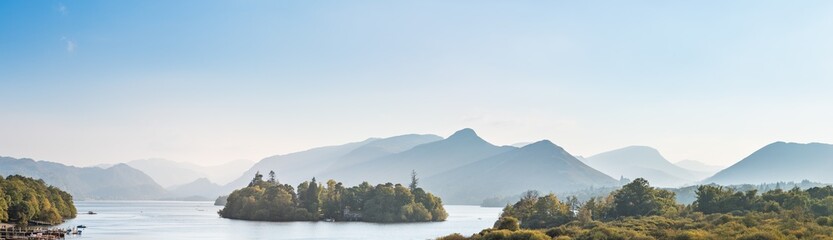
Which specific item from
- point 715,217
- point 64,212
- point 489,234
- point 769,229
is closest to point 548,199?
point 715,217

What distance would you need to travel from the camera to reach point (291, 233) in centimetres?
14175

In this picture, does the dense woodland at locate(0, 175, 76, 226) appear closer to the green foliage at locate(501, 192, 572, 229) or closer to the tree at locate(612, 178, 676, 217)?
the green foliage at locate(501, 192, 572, 229)

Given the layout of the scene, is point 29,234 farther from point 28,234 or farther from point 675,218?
point 675,218

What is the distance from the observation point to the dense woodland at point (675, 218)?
254ft

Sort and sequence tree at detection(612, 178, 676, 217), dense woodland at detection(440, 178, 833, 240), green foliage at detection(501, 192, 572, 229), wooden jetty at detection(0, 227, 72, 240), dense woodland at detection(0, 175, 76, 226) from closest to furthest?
dense woodland at detection(440, 178, 833, 240)
wooden jetty at detection(0, 227, 72, 240)
tree at detection(612, 178, 676, 217)
green foliage at detection(501, 192, 572, 229)
dense woodland at detection(0, 175, 76, 226)

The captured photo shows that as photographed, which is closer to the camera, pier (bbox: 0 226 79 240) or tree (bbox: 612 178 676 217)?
pier (bbox: 0 226 79 240)

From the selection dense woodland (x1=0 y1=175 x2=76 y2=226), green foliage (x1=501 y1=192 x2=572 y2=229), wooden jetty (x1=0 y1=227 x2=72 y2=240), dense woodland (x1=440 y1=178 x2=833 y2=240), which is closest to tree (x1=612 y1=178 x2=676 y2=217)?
dense woodland (x1=440 y1=178 x2=833 y2=240)

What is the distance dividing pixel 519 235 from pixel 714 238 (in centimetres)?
1981

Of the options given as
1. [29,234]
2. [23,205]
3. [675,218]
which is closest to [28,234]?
[29,234]

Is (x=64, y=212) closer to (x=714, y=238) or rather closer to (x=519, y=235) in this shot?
(x=519, y=235)

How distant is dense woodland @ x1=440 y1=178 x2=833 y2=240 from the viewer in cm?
7744

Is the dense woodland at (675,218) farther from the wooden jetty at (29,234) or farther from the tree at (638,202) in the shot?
the wooden jetty at (29,234)

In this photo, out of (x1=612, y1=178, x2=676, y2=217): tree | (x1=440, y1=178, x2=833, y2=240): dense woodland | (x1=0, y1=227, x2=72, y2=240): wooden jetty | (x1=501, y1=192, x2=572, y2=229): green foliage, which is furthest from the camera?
(x1=501, y1=192, x2=572, y2=229): green foliage

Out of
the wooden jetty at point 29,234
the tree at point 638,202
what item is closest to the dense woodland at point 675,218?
the tree at point 638,202
